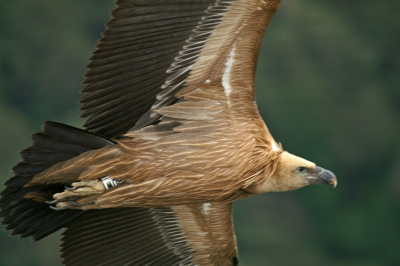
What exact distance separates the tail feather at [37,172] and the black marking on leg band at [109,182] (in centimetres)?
20

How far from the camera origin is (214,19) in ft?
9.05

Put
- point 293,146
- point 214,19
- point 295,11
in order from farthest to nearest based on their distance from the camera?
point 295,11, point 293,146, point 214,19

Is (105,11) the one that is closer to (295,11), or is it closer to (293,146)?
(295,11)

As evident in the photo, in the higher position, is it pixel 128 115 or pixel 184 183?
pixel 128 115

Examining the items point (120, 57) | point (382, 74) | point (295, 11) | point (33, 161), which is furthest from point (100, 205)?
point (382, 74)

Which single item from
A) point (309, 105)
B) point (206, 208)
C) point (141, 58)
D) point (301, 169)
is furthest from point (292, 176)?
point (309, 105)

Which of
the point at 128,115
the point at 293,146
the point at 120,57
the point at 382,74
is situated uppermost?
the point at 120,57

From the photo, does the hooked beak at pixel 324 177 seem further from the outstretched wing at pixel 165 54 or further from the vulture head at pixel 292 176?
the outstretched wing at pixel 165 54

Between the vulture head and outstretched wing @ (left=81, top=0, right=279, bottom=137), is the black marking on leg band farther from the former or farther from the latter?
the vulture head

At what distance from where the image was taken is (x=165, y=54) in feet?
9.40

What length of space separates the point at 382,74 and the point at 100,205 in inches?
304

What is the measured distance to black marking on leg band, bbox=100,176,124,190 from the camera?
2934mm

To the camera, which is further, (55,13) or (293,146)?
(55,13)

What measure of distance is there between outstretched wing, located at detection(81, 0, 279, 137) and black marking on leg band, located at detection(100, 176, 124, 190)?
12.7 inches
